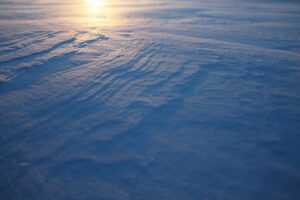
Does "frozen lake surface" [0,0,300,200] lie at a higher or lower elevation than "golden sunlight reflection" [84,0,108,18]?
lower

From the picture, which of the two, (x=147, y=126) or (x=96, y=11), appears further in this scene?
(x=96, y=11)

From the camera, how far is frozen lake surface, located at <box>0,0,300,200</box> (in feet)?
3.67

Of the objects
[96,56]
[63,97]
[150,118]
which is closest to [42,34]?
[96,56]

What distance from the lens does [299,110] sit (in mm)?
1702

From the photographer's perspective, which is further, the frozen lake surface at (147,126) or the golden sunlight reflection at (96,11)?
the golden sunlight reflection at (96,11)

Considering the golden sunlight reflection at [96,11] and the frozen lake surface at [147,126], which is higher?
the golden sunlight reflection at [96,11]

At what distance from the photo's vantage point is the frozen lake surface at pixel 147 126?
1119mm

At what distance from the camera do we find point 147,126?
1.50 metres

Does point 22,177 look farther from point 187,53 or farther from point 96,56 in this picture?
point 187,53

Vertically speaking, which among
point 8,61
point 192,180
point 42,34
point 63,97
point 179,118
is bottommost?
point 192,180

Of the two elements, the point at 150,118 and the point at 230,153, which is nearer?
the point at 230,153

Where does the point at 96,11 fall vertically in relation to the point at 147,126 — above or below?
above

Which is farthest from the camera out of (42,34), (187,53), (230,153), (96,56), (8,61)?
(42,34)

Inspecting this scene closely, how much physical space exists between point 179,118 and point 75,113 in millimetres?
905
